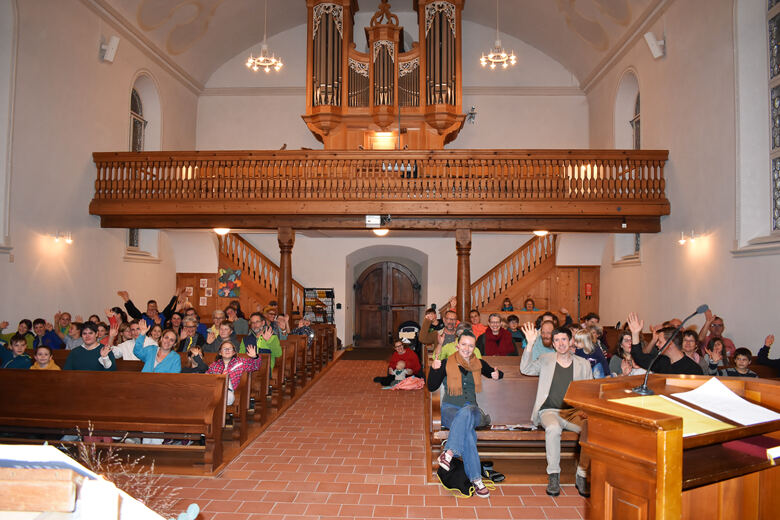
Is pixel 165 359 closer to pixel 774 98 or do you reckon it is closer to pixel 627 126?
pixel 774 98

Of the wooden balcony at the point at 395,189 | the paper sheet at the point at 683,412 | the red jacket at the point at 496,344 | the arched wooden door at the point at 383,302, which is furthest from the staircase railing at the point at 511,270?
the paper sheet at the point at 683,412

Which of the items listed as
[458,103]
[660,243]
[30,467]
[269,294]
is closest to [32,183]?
[269,294]

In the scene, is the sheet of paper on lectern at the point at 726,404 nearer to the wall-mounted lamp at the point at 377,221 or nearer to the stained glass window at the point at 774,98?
the stained glass window at the point at 774,98

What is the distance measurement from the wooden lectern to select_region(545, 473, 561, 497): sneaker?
6.90 feet

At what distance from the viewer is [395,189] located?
10602mm

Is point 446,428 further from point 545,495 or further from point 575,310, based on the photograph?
point 575,310

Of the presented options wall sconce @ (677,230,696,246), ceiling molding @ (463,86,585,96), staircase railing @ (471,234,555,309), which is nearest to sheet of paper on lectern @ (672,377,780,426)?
wall sconce @ (677,230,696,246)

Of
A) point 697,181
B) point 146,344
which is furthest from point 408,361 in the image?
point 697,181

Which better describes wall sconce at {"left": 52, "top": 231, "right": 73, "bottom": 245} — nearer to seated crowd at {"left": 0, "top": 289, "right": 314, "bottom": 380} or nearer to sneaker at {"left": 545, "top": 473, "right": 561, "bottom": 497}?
seated crowd at {"left": 0, "top": 289, "right": 314, "bottom": 380}

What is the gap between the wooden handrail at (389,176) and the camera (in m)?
10.3

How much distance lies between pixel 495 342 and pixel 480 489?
381cm

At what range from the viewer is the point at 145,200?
10867 mm

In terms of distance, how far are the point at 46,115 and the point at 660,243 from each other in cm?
1150

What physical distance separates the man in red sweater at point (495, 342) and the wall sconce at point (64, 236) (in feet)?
25.5
